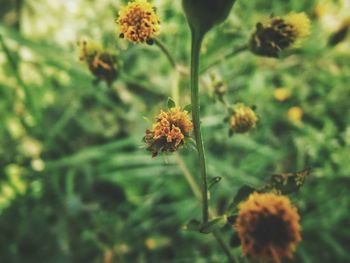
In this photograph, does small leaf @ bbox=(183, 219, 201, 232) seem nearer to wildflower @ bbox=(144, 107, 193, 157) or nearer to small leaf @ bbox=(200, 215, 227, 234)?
small leaf @ bbox=(200, 215, 227, 234)

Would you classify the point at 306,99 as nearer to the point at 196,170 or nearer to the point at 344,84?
the point at 344,84

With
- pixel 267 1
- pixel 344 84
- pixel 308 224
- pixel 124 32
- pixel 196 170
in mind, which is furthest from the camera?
pixel 267 1

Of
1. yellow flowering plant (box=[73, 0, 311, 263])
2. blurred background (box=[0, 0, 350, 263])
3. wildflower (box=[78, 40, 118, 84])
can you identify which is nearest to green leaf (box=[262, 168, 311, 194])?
yellow flowering plant (box=[73, 0, 311, 263])

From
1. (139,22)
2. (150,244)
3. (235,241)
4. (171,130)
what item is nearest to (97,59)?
(139,22)

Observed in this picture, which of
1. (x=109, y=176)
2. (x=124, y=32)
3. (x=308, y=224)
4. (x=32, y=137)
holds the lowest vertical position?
(x=308, y=224)

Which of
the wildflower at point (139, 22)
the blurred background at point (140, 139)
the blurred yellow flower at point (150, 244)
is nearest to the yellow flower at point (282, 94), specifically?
the blurred background at point (140, 139)

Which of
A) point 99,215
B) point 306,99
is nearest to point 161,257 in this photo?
point 99,215

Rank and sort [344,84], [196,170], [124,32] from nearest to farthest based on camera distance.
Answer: [124,32] → [196,170] → [344,84]

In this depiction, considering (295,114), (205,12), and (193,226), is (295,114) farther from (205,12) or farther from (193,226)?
(205,12)
